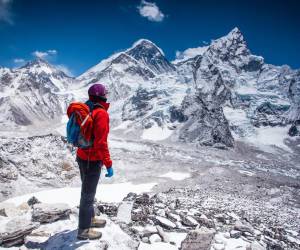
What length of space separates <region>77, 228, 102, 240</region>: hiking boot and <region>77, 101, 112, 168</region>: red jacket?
1.55 m

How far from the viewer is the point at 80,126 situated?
213 inches

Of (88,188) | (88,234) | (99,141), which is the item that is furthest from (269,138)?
(99,141)

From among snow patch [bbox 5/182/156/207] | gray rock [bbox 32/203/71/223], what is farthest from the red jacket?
snow patch [bbox 5/182/156/207]

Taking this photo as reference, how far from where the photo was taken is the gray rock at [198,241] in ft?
23.1

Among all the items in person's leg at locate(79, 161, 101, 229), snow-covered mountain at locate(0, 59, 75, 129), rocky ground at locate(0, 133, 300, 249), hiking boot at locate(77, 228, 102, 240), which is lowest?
rocky ground at locate(0, 133, 300, 249)

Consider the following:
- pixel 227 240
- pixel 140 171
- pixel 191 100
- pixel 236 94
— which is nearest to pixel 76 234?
pixel 227 240

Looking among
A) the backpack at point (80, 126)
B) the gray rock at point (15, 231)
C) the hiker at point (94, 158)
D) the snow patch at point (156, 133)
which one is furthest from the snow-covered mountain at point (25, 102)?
the backpack at point (80, 126)

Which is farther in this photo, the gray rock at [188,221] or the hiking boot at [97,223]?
the gray rock at [188,221]

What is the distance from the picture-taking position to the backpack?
17.7ft

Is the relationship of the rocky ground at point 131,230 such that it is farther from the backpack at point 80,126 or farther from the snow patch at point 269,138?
the snow patch at point 269,138

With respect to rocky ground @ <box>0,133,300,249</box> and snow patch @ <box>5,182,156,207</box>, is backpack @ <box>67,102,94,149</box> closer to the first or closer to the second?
rocky ground @ <box>0,133,300,249</box>

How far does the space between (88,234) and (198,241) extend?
268 cm

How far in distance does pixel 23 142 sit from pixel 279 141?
109722mm

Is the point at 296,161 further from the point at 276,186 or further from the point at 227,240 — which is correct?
the point at 227,240
